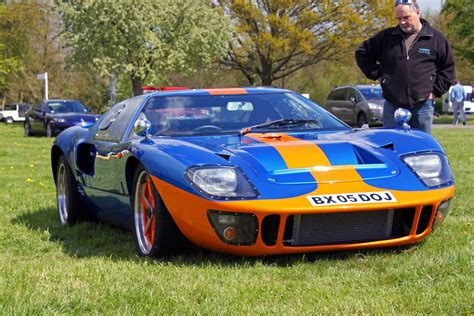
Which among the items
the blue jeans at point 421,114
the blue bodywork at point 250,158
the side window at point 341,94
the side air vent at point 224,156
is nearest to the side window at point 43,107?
the side window at point 341,94

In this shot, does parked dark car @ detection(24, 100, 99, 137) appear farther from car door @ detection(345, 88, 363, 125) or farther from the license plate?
the license plate

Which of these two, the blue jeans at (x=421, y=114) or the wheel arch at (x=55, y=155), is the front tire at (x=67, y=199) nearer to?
the wheel arch at (x=55, y=155)

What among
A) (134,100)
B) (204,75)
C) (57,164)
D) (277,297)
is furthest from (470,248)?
(204,75)

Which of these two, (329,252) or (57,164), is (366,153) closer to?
(329,252)

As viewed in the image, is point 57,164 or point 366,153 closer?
point 366,153

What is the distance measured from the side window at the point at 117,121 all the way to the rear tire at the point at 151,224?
771mm

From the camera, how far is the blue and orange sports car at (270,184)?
386 centimetres

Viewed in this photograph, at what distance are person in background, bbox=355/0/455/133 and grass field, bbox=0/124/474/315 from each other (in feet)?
3.47

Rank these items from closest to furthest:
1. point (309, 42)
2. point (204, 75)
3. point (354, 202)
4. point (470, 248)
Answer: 1. point (354, 202)
2. point (470, 248)
3. point (309, 42)
4. point (204, 75)

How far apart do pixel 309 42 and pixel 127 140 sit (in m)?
30.0

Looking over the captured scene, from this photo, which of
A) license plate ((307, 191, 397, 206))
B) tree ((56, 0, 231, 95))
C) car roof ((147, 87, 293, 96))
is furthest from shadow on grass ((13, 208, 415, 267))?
tree ((56, 0, 231, 95))

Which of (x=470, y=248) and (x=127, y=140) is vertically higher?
(x=127, y=140)

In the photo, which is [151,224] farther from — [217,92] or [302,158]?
[217,92]

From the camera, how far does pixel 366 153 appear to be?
4281 millimetres
